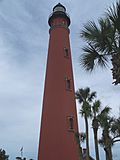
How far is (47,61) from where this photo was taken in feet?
88.1

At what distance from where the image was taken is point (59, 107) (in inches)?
935

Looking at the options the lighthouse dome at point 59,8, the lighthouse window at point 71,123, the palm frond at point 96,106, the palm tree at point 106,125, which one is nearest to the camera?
the palm tree at point 106,125

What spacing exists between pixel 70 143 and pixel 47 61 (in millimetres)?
8272

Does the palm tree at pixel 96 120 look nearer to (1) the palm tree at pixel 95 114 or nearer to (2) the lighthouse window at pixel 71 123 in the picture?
(1) the palm tree at pixel 95 114

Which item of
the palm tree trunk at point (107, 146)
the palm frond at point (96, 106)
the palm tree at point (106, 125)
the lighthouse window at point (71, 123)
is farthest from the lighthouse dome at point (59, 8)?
the palm tree trunk at point (107, 146)

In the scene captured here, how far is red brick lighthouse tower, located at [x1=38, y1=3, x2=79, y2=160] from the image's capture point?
22953mm

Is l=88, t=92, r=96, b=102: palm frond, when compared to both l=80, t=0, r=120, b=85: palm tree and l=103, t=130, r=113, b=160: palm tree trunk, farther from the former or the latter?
l=80, t=0, r=120, b=85: palm tree

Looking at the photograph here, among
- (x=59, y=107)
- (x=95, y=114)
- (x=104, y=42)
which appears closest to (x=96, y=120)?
(x=95, y=114)

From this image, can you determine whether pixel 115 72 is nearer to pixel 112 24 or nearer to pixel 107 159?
pixel 112 24

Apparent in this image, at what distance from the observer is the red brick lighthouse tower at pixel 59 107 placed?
23.0m

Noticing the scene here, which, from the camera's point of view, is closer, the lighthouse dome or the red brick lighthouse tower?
the red brick lighthouse tower

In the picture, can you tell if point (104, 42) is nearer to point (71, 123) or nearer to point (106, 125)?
point (106, 125)

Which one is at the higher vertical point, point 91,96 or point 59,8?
point 59,8

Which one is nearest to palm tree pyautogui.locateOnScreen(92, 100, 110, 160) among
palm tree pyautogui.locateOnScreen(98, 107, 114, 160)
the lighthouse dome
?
palm tree pyautogui.locateOnScreen(98, 107, 114, 160)
